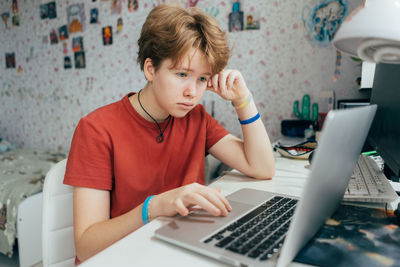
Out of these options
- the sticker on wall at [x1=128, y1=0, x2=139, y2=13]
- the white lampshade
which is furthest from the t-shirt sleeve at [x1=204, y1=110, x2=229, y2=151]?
the sticker on wall at [x1=128, y1=0, x2=139, y2=13]

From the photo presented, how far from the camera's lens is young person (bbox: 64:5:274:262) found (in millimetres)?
662

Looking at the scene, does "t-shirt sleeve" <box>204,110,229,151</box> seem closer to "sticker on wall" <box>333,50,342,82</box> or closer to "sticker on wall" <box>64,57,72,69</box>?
"sticker on wall" <box>333,50,342,82</box>

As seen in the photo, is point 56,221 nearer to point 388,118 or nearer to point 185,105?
point 185,105

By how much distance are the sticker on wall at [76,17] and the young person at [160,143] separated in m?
1.98

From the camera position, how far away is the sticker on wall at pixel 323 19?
5.61 ft

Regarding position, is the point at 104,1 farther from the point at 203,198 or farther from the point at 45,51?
the point at 203,198

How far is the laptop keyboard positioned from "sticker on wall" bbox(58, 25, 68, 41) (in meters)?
2.61

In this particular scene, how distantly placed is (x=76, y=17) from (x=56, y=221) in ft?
7.37

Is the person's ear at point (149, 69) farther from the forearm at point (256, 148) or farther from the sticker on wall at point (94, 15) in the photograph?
the sticker on wall at point (94, 15)

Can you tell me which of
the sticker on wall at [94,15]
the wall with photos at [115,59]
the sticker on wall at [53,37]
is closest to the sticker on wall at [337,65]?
the wall with photos at [115,59]

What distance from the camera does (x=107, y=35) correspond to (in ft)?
8.00

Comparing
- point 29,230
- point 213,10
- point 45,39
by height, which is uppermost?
point 213,10

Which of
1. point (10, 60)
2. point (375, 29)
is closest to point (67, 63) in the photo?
point (10, 60)

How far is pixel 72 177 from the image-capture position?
723 millimetres
